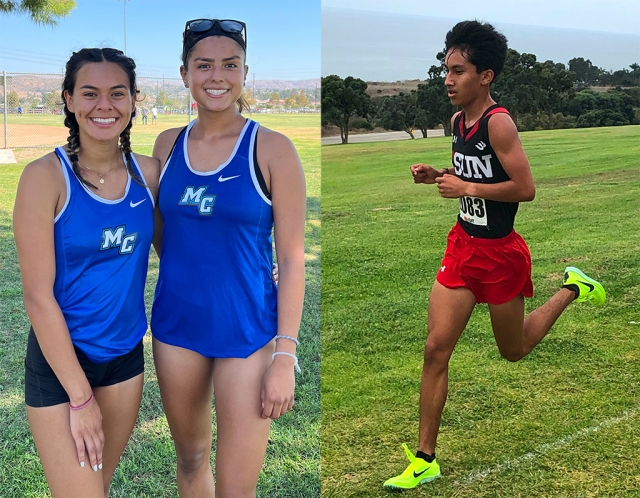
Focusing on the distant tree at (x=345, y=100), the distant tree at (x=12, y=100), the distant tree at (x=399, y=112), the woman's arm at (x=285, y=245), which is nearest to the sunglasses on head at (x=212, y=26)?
the woman's arm at (x=285, y=245)

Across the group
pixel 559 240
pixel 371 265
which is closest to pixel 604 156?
pixel 559 240

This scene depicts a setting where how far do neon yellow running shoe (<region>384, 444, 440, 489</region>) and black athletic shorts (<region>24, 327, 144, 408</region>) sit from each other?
53.7 inches

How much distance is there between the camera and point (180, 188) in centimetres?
163

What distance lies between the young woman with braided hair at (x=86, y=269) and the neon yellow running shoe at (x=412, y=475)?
1326 millimetres

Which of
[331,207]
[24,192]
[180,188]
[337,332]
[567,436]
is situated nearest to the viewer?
[24,192]

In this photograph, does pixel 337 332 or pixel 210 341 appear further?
pixel 337 332

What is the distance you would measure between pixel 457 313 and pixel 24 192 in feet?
5.46

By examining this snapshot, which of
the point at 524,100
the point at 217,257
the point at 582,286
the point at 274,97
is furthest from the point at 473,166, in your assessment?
the point at 274,97

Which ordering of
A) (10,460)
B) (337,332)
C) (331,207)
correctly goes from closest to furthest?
(10,460) < (337,332) < (331,207)

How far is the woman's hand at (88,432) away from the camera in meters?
1.57

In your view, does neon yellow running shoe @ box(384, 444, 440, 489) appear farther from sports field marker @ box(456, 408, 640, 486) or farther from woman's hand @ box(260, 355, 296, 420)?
woman's hand @ box(260, 355, 296, 420)

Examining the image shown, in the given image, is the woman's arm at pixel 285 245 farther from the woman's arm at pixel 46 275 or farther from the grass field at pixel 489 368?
the grass field at pixel 489 368

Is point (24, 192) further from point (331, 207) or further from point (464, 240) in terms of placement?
point (331, 207)

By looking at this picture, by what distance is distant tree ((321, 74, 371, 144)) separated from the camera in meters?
8.77
